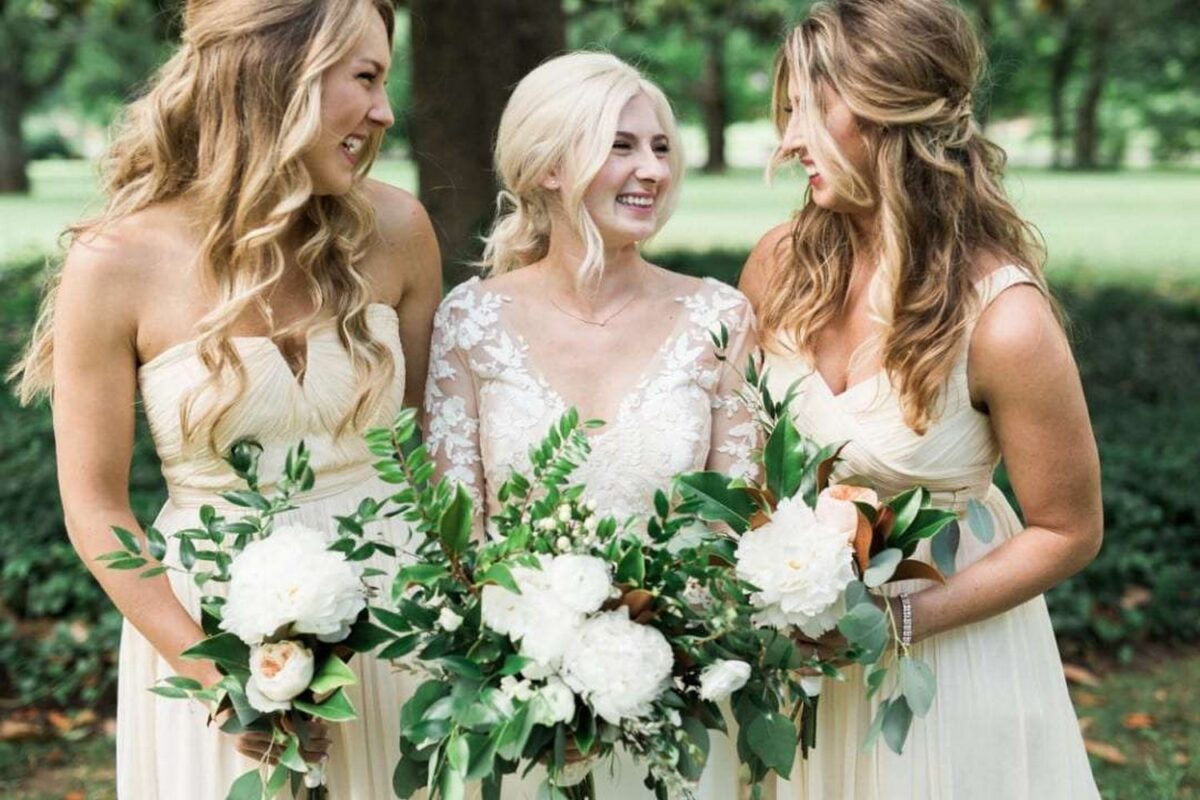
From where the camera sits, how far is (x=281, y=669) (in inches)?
97.1

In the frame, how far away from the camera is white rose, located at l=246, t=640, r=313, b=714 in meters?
2.46

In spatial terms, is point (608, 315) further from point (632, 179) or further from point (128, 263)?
point (128, 263)

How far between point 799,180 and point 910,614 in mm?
1275

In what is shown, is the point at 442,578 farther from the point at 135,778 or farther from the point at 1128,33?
the point at 1128,33

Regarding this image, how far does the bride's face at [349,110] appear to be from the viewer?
2.97 meters

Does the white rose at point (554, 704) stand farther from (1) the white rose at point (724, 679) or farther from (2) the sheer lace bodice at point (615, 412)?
(2) the sheer lace bodice at point (615, 412)

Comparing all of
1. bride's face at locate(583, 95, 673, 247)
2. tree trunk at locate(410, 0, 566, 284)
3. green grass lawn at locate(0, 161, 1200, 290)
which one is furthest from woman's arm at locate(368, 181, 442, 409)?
green grass lawn at locate(0, 161, 1200, 290)

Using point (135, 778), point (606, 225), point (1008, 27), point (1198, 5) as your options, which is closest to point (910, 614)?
point (606, 225)

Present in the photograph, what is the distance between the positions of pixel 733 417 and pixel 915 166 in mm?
747

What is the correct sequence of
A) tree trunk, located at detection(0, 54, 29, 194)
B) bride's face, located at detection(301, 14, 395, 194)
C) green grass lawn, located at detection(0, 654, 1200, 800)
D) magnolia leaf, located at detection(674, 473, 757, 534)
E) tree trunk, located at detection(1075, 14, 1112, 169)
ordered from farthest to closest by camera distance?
1. tree trunk, located at detection(1075, 14, 1112, 169)
2. tree trunk, located at detection(0, 54, 29, 194)
3. green grass lawn, located at detection(0, 654, 1200, 800)
4. bride's face, located at detection(301, 14, 395, 194)
5. magnolia leaf, located at detection(674, 473, 757, 534)

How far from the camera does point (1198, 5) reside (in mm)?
12484

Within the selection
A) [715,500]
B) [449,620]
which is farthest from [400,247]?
[449,620]

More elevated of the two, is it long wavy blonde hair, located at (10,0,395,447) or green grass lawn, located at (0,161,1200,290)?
long wavy blonde hair, located at (10,0,395,447)

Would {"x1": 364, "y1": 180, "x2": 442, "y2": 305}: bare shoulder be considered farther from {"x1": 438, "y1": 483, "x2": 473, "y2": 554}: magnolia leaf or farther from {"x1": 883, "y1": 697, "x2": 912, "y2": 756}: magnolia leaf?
{"x1": 883, "y1": 697, "x2": 912, "y2": 756}: magnolia leaf
